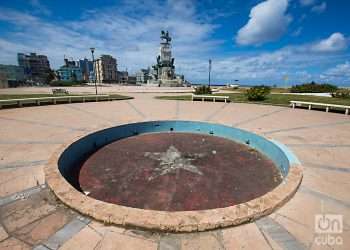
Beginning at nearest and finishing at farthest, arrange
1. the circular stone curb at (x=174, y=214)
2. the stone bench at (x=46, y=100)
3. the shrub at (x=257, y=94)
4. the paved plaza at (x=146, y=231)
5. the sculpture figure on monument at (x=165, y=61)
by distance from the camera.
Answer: the paved plaza at (x=146, y=231) → the circular stone curb at (x=174, y=214) → the stone bench at (x=46, y=100) → the shrub at (x=257, y=94) → the sculpture figure on monument at (x=165, y=61)

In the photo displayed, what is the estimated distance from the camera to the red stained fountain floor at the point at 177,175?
15.5 feet

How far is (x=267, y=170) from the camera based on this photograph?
20.3 ft

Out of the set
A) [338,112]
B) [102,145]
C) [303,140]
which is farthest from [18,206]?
[338,112]

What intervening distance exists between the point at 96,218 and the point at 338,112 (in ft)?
51.2

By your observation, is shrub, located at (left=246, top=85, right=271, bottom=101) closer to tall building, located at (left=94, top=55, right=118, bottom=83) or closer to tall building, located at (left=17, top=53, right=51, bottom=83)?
tall building, located at (left=94, top=55, right=118, bottom=83)

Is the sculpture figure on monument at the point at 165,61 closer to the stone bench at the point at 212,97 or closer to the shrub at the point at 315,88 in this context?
the shrub at the point at 315,88

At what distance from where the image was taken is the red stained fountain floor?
4711 mm

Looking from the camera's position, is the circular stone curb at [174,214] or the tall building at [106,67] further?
the tall building at [106,67]

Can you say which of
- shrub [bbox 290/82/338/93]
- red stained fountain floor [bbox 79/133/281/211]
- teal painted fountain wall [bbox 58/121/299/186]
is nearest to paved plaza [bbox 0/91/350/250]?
teal painted fountain wall [bbox 58/121/299/186]

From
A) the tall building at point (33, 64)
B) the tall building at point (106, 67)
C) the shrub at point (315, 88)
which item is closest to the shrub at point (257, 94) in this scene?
the shrub at point (315, 88)

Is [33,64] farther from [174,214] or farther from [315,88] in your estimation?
[174,214]

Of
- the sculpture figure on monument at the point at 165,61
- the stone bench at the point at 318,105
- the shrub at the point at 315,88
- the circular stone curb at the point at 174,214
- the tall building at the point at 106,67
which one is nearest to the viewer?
the circular stone curb at the point at 174,214

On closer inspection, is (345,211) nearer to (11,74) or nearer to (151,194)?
(151,194)

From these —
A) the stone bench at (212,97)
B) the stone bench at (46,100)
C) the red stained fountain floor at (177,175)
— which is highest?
the stone bench at (212,97)
